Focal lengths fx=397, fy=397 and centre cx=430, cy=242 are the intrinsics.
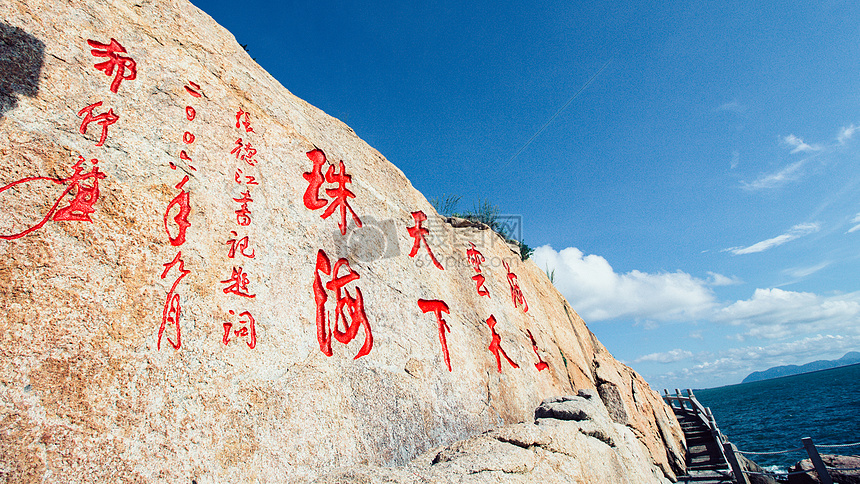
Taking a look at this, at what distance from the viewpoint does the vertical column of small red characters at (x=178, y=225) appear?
3.05 m

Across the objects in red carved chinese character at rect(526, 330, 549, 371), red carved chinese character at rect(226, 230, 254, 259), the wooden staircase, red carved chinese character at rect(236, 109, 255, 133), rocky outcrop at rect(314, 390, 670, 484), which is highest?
red carved chinese character at rect(236, 109, 255, 133)

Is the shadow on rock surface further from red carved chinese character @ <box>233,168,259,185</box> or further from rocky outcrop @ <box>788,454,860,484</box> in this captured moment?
rocky outcrop @ <box>788,454,860,484</box>

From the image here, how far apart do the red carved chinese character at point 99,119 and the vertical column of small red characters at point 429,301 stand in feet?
11.4

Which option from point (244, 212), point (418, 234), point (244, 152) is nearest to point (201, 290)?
point (244, 212)

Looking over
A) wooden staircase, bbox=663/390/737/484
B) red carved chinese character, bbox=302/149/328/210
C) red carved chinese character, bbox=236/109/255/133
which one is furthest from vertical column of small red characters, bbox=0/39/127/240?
wooden staircase, bbox=663/390/737/484

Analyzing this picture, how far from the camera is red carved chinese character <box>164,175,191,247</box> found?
3.35 meters

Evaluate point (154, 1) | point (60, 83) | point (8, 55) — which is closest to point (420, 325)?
point (60, 83)

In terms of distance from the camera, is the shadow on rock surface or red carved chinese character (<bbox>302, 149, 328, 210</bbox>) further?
red carved chinese character (<bbox>302, 149, 328, 210</bbox>)

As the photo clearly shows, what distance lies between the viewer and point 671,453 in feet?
34.6

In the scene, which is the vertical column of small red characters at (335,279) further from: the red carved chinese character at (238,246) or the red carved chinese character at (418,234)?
the red carved chinese character at (418,234)

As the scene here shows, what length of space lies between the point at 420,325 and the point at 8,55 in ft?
14.3

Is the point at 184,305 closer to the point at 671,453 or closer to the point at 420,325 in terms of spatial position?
the point at 420,325

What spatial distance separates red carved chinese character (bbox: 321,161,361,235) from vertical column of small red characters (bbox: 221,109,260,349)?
35.6 inches

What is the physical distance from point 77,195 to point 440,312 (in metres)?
3.85
